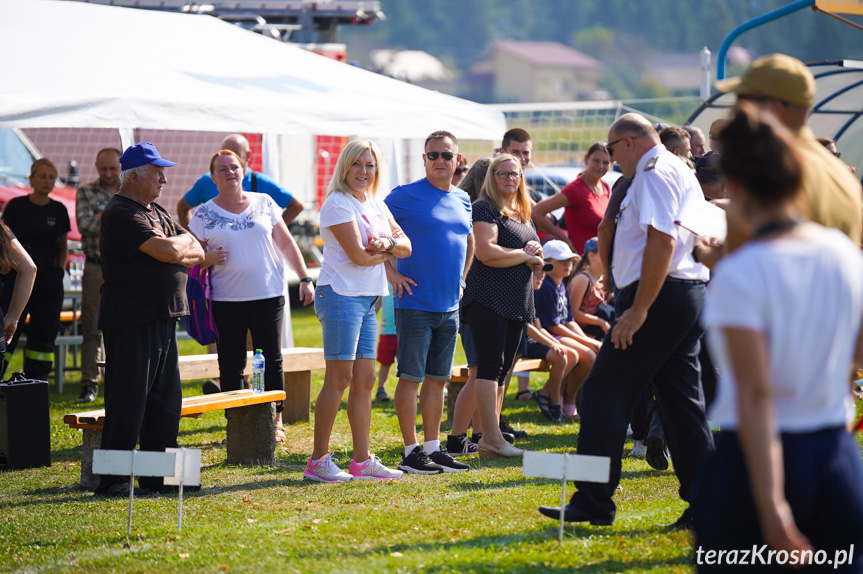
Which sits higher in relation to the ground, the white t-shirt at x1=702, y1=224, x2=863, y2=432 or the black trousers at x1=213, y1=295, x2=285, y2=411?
the white t-shirt at x1=702, y1=224, x2=863, y2=432

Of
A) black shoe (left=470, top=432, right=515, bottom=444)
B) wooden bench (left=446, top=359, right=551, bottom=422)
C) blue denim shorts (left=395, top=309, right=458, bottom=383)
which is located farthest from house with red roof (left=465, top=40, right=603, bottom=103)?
blue denim shorts (left=395, top=309, right=458, bottom=383)

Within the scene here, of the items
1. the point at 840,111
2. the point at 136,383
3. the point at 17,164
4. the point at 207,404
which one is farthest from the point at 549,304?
the point at 17,164

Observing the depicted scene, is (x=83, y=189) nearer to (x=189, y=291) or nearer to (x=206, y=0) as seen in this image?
(x=189, y=291)

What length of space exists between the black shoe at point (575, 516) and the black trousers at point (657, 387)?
2 cm

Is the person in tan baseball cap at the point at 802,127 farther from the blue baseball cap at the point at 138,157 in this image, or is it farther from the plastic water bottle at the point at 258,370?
the plastic water bottle at the point at 258,370

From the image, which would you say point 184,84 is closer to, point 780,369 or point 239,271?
point 239,271

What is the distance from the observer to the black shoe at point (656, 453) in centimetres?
612

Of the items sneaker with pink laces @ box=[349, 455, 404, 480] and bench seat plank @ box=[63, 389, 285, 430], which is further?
sneaker with pink laces @ box=[349, 455, 404, 480]

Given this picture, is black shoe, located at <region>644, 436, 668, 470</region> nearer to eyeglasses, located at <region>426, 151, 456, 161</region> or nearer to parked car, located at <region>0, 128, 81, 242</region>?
eyeglasses, located at <region>426, 151, 456, 161</region>

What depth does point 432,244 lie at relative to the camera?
619cm

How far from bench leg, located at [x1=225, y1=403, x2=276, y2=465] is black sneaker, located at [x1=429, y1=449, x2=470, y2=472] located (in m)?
1.09

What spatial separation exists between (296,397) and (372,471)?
246 cm

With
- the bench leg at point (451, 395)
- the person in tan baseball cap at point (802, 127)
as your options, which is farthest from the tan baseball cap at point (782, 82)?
the bench leg at point (451, 395)

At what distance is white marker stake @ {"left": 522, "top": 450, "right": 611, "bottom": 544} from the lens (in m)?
4.20
